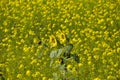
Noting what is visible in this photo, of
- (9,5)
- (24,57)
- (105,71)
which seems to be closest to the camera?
(105,71)

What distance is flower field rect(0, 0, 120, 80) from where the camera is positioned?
Result: 4504 mm

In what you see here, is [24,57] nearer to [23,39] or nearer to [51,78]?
[51,78]

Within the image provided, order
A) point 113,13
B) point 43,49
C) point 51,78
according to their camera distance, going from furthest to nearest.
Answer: point 113,13 → point 43,49 → point 51,78

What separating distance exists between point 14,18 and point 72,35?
1655 mm

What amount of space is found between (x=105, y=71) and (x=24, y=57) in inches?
49.2

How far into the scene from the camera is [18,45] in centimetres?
603

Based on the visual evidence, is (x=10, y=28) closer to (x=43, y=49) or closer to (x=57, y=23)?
(x=57, y=23)

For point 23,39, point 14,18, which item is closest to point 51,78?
point 23,39

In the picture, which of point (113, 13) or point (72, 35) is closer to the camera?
point (72, 35)

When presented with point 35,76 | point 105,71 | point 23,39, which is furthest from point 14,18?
point 105,71

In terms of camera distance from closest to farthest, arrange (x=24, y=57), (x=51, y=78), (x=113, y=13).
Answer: (x=51, y=78), (x=24, y=57), (x=113, y=13)

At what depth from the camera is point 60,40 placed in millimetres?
5574

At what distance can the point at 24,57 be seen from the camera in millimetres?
5078

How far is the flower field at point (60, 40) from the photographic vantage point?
4.50 meters
